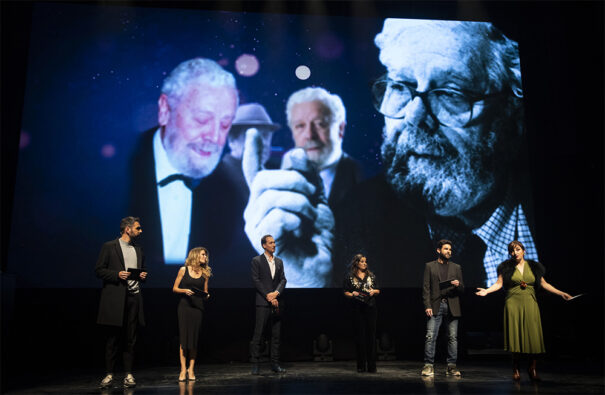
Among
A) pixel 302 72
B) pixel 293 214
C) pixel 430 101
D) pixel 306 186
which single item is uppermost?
pixel 302 72

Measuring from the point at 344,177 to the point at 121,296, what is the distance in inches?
127

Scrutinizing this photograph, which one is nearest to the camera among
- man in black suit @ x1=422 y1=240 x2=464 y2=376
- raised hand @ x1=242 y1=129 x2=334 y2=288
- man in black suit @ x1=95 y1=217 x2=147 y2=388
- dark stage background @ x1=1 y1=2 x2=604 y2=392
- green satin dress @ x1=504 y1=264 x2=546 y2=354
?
man in black suit @ x1=95 y1=217 x2=147 y2=388

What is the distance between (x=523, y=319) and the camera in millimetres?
4418

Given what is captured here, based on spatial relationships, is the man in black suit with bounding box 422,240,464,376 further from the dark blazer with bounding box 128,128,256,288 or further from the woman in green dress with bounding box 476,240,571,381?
the dark blazer with bounding box 128,128,256,288

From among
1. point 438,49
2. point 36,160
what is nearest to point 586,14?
point 438,49

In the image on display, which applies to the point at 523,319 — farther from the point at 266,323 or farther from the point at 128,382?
the point at 128,382

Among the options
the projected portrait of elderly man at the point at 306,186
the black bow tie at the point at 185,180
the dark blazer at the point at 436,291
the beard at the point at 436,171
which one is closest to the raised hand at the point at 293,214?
the projected portrait of elderly man at the point at 306,186

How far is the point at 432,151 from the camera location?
6.45 metres

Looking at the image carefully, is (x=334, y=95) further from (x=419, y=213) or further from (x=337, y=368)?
(x=337, y=368)

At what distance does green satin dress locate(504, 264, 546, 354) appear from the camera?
4367 mm

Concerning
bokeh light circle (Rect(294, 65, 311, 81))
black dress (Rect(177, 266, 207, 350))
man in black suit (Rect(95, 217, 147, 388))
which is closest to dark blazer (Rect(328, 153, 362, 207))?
bokeh light circle (Rect(294, 65, 311, 81))

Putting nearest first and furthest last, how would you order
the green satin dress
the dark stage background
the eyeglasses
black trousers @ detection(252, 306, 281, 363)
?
the green satin dress, black trousers @ detection(252, 306, 281, 363), the dark stage background, the eyeglasses

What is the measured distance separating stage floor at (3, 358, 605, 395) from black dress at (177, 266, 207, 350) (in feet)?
1.29

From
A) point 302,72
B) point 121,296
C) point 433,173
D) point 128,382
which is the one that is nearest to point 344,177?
point 433,173
